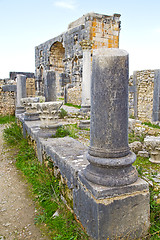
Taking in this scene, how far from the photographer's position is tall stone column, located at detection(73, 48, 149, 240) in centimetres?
195

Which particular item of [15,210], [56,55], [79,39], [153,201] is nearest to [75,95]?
[79,39]

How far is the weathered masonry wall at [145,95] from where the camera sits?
8.98 meters

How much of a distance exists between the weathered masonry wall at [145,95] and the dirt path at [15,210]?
254 inches

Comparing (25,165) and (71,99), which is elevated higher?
(71,99)

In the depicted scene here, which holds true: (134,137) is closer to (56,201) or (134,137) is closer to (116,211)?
(56,201)

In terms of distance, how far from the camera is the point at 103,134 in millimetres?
2023

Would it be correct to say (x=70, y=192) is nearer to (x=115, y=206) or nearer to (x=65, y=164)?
(x=65, y=164)

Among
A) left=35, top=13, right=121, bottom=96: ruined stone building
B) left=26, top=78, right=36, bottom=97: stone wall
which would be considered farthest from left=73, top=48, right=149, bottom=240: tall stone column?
left=26, top=78, right=36, bottom=97: stone wall

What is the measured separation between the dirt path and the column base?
2.72 ft

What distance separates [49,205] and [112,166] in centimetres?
148

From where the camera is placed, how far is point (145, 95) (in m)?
9.61

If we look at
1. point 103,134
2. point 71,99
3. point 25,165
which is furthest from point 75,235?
point 71,99

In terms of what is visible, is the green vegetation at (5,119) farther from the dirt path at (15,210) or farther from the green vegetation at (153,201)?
the green vegetation at (153,201)

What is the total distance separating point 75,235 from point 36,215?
36.5 inches
